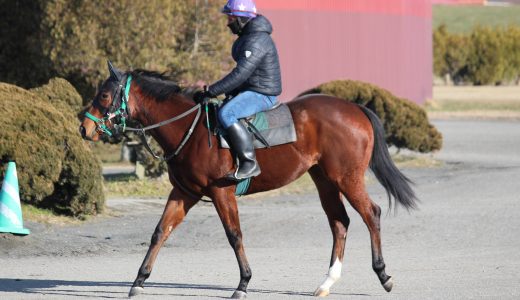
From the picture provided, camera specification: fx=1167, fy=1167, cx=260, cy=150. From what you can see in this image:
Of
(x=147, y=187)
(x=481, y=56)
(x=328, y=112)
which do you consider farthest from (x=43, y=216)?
(x=481, y=56)

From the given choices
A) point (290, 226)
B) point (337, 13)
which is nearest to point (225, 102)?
point (290, 226)

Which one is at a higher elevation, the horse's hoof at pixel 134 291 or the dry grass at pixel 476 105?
the horse's hoof at pixel 134 291

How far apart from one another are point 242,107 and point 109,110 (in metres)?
1.19

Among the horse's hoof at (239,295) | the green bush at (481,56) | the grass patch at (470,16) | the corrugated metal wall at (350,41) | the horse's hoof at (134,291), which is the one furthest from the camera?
the grass patch at (470,16)

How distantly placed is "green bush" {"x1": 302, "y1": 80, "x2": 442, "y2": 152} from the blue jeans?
12525 mm

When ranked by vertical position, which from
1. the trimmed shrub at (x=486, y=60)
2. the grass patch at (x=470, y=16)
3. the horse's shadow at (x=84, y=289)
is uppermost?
the horse's shadow at (x=84, y=289)

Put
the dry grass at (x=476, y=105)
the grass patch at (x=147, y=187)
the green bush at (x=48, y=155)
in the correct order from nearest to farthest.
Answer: the green bush at (x=48, y=155) < the grass patch at (x=147, y=187) < the dry grass at (x=476, y=105)

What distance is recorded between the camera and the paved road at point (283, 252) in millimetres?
10570

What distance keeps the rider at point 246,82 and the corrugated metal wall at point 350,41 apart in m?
24.1

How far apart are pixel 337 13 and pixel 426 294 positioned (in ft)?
94.9

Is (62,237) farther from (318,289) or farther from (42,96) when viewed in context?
(318,289)

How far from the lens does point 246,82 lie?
10.5m

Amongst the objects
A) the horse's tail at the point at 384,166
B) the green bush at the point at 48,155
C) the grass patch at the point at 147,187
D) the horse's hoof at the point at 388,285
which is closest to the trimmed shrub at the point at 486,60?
the grass patch at the point at 147,187

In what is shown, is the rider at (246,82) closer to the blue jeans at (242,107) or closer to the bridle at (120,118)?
the blue jeans at (242,107)
